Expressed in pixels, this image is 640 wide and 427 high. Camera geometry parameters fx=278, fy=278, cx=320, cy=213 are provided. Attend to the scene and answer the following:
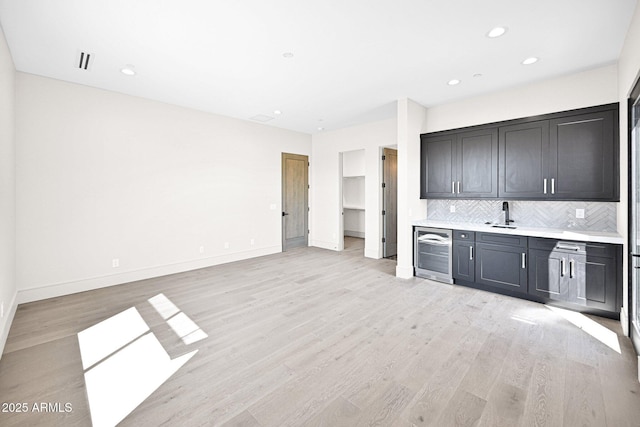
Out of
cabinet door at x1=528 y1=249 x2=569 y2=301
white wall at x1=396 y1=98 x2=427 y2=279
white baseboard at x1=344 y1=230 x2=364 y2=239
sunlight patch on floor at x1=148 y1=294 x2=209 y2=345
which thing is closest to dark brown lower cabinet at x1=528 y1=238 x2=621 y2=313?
cabinet door at x1=528 y1=249 x2=569 y2=301

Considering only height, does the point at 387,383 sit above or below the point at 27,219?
below

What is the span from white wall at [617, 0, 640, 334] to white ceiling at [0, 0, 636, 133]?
6.1 inches

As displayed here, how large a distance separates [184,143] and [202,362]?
4113mm

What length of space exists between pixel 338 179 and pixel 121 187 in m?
4.50

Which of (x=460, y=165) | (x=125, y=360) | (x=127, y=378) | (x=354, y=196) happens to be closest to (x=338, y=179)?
(x=354, y=196)

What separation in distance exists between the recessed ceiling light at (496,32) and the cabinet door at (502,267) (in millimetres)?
2640

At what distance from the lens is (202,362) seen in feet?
7.91

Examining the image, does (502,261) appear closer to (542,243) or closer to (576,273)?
(542,243)

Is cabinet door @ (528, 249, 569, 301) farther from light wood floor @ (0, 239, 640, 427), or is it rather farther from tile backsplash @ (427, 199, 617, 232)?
tile backsplash @ (427, 199, 617, 232)

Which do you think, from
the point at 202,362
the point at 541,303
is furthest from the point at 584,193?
the point at 202,362

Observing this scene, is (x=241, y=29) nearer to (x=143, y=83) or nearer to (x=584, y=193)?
(x=143, y=83)

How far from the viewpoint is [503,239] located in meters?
3.92

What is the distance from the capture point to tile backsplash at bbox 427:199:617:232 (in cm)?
369

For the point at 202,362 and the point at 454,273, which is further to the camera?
the point at 454,273
